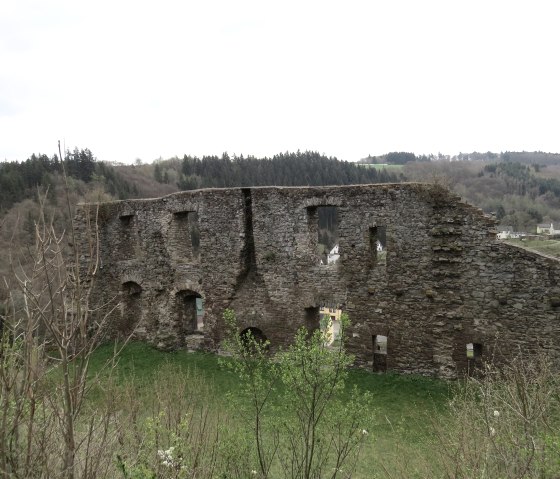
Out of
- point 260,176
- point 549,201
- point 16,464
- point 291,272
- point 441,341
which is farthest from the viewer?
point 549,201

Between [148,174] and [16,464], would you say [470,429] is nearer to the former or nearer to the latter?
[16,464]

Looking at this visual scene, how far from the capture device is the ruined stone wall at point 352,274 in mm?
12102

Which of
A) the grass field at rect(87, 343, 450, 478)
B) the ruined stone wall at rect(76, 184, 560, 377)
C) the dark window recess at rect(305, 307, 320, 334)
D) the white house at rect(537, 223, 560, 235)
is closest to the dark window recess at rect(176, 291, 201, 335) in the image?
the ruined stone wall at rect(76, 184, 560, 377)

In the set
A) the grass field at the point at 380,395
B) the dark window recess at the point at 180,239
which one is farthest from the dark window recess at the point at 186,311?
the dark window recess at the point at 180,239

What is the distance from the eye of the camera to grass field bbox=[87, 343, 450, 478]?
968cm

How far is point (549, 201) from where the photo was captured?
95.2 metres

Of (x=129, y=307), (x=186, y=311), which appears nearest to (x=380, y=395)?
(x=186, y=311)

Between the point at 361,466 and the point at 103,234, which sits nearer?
the point at 361,466

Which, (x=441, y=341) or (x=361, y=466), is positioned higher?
(x=441, y=341)

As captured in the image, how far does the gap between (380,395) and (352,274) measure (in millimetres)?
3507

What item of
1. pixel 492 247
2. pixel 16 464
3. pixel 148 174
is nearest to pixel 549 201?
pixel 148 174

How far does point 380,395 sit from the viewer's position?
12.7 meters

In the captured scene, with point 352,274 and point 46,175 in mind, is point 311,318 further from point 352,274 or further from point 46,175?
point 46,175

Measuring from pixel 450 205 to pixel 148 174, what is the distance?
79.6 m
